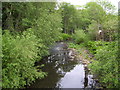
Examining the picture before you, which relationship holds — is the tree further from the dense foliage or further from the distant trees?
the distant trees

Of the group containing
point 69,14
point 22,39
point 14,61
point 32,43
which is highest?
point 69,14

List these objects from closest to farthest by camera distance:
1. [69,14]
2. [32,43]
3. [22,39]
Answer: [22,39] < [32,43] < [69,14]

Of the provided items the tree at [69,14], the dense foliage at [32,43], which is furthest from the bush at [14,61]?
the tree at [69,14]

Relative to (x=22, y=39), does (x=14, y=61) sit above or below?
below

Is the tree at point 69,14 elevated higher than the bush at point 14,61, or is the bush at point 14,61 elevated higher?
the tree at point 69,14

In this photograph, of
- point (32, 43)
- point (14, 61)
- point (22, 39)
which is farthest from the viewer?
point (32, 43)

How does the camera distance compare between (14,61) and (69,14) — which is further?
(69,14)

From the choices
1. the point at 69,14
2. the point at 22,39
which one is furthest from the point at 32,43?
the point at 69,14

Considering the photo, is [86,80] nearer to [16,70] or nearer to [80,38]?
[16,70]

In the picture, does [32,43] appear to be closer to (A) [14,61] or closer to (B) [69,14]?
(A) [14,61]

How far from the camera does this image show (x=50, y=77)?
746cm

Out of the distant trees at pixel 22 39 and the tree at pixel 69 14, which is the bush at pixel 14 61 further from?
the tree at pixel 69 14

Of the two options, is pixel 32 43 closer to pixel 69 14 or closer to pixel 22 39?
pixel 22 39

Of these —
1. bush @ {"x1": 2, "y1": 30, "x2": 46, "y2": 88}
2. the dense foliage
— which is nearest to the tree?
the dense foliage
